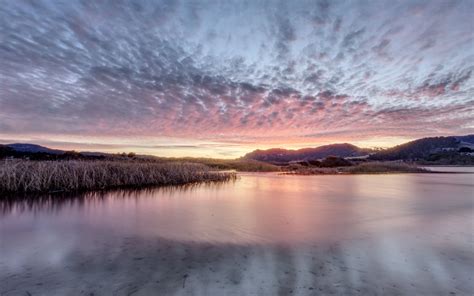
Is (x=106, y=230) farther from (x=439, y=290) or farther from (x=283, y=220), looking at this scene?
(x=439, y=290)

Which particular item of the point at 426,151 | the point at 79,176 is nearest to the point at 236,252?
the point at 79,176

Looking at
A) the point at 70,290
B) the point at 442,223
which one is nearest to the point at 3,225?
the point at 70,290

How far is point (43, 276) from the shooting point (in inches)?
137

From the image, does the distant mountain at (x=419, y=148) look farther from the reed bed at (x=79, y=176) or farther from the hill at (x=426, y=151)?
the reed bed at (x=79, y=176)

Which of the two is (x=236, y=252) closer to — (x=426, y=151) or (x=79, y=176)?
(x=79, y=176)

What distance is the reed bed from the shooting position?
12047mm

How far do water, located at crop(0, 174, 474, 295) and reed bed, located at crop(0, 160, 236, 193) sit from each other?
4.12m

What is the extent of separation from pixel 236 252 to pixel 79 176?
493 inches

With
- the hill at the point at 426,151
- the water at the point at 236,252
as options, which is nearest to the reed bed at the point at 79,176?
the water at the point at 236,252

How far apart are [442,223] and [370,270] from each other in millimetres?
4666

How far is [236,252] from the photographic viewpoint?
4.52 meters

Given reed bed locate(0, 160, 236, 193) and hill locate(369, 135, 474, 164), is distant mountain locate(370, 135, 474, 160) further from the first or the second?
reed bed locate(0, 160, 236, 193)

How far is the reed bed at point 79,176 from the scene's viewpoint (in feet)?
39.5

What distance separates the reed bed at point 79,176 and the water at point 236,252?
4124 millimetres
